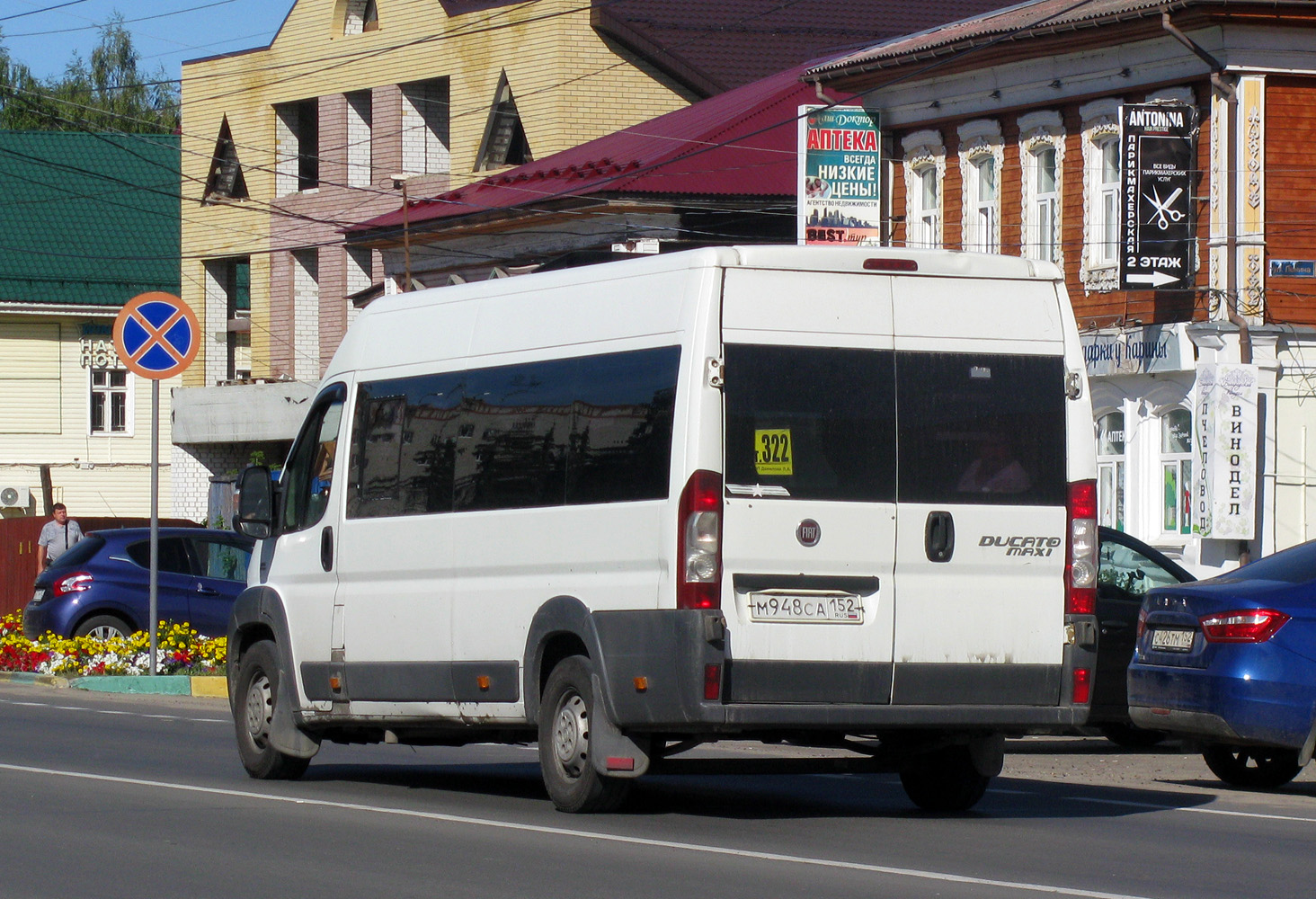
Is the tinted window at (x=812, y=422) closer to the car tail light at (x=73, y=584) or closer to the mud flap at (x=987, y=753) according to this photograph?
the mud flap at (x=987, y=753)

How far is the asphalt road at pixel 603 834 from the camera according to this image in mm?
8664

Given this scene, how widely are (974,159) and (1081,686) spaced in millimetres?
21340

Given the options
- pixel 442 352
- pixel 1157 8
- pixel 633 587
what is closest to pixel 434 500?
pixel 442 352

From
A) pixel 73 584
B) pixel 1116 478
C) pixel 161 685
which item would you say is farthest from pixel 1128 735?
pixel 1116 478

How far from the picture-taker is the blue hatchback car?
921 inches

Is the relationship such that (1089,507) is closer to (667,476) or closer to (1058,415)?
(1058,415)

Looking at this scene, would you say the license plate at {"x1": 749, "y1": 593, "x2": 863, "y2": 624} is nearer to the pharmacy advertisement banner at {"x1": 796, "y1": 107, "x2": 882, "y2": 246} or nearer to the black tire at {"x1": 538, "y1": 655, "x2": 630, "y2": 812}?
the black tire at {"x1": 538, "y1": 655, "x2": 630, "y2": 812}

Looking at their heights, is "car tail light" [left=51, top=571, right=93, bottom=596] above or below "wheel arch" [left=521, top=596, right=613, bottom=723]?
below

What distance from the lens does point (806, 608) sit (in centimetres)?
1028

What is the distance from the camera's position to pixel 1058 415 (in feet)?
35.7

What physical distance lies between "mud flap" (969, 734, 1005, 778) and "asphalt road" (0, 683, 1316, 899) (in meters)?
0.27

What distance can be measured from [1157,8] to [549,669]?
700 inches

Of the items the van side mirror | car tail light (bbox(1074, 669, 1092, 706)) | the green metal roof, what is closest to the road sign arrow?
the van side mirror

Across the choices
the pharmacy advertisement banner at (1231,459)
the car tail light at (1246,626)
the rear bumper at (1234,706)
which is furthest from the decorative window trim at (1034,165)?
the car tail light at (1246,626)
